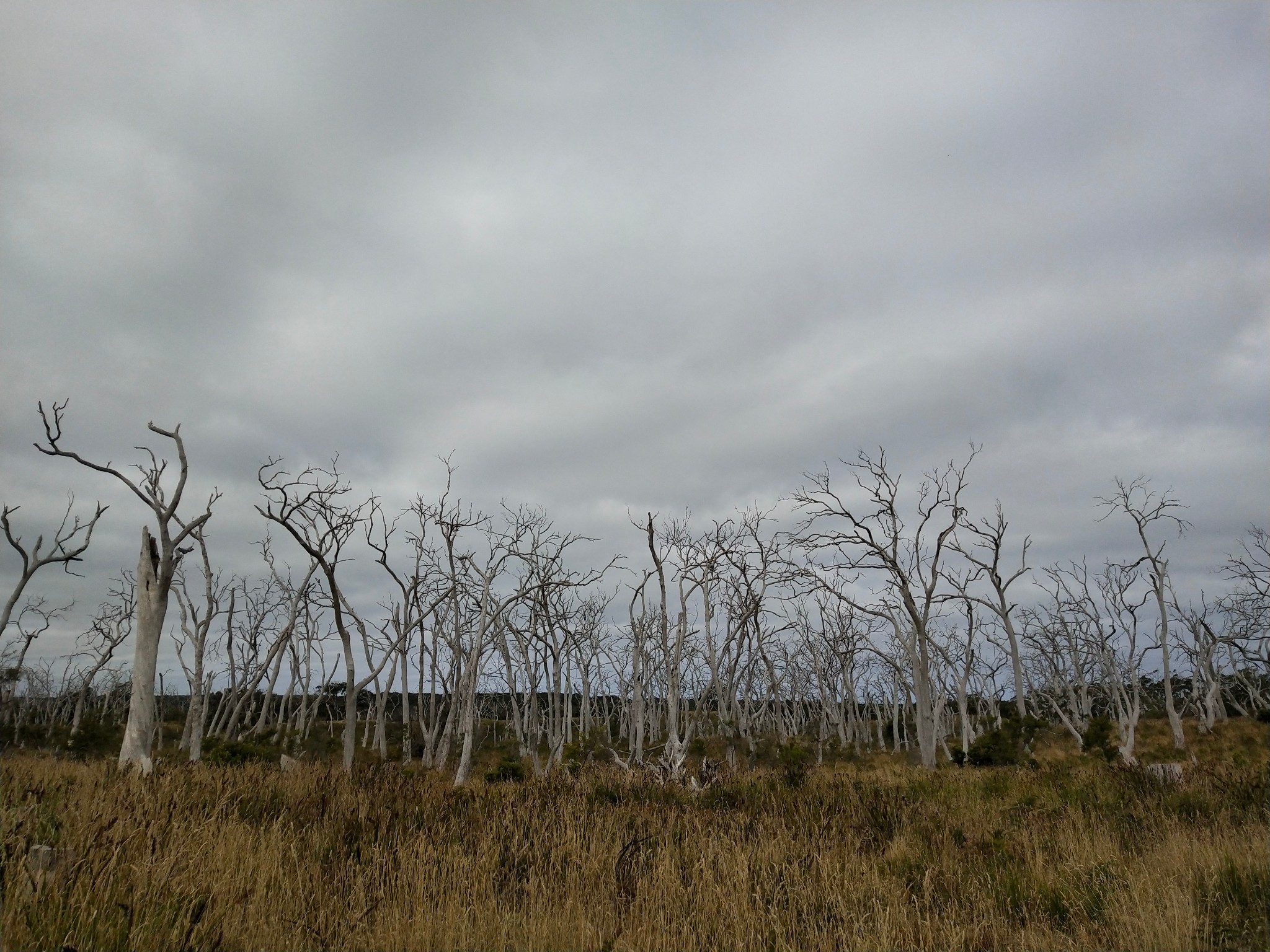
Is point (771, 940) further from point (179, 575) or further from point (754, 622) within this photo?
point (179, 575)

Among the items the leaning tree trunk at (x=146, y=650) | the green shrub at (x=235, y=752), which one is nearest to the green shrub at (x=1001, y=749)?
the green shrub at (x=235, y=752)

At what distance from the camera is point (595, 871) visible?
17.1 ft

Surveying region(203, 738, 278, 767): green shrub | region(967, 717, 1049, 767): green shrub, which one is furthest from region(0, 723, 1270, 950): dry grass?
region(967, 717, 1049, 767): green shrub

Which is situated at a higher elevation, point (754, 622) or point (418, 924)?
point (754, 622)

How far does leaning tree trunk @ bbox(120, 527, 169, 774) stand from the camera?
407 inches

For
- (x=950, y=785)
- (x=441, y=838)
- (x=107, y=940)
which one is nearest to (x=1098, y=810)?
(x=950, y=785)

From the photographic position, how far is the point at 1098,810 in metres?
8.16

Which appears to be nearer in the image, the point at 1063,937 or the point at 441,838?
the point at 1063,937

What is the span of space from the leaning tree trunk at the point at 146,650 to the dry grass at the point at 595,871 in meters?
1.89

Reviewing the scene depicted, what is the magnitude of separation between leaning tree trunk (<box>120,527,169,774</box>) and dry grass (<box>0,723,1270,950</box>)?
1.89 metres

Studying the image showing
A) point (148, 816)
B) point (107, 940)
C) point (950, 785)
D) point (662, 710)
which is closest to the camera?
point (107, 940)

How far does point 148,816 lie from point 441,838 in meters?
2.24

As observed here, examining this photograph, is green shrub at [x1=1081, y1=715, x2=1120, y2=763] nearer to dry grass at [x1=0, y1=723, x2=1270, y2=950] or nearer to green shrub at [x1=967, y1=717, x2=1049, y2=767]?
green shrub at [x1=967, y1=717, x2=1049, y2=767]

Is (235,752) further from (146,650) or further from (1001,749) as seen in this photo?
(1001,749)
